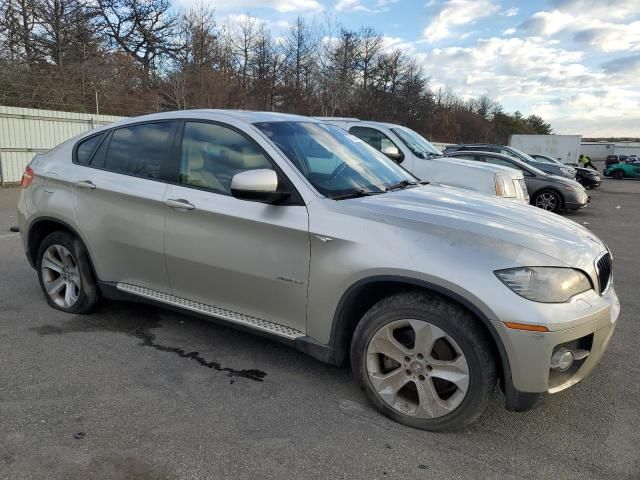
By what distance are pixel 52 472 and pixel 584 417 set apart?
2945mm

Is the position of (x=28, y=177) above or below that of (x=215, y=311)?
above

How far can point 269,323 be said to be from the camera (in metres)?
3.28

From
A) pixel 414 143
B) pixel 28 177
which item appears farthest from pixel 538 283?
pixel 414 143

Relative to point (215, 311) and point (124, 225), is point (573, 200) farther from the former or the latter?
point (124, 225)

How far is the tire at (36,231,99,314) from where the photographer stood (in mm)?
4281

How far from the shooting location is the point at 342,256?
9.59 ft

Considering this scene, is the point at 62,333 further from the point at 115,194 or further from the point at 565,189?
the point at 565,189

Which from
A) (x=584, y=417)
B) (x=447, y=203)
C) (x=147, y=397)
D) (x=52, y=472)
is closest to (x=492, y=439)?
(x=584, y=417)

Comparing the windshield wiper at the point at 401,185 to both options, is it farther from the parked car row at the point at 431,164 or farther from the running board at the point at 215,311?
the parked car row at the point at 431,164

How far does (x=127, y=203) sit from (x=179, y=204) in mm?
577

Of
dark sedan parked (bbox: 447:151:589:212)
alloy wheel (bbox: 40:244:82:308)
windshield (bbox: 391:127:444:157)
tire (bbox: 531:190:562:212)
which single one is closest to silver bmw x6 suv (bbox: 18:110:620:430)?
alloy wheel (bbox: 40:244:82:308)

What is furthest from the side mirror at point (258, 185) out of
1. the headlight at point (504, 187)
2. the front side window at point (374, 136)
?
the front side window at point (374, 136)

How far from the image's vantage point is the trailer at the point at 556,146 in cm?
3744

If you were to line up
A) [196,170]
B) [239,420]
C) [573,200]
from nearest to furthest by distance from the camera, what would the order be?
[239,420] < [196,170] < [573,200]
